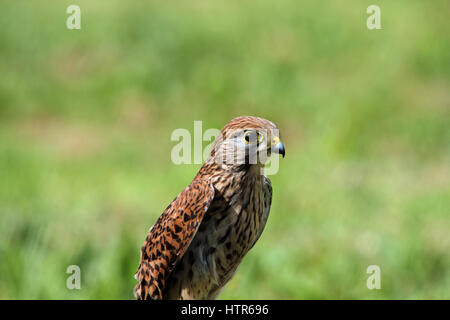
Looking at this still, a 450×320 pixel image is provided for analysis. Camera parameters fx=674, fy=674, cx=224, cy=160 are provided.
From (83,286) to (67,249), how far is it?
2.39ft

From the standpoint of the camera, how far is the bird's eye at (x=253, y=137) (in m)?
3.09

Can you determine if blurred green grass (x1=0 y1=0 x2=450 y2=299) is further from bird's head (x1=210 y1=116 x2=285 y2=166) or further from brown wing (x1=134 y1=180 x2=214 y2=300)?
bird's head (x1=210 y1=116 x2=285 y2=166)

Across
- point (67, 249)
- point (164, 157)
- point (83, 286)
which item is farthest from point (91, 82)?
point (83, 286)

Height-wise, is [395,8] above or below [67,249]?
above

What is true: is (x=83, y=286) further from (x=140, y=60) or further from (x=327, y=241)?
(x=140, y=60)

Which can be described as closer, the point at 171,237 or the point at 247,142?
the point at 247,142

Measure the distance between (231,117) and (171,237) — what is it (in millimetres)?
6277

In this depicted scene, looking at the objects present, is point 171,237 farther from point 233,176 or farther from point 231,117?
point 231,117

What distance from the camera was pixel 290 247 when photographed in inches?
246

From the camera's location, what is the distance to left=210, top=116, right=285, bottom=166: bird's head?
10.0 feet

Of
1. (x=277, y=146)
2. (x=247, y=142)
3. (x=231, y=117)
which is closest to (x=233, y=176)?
(x=247, y=142)

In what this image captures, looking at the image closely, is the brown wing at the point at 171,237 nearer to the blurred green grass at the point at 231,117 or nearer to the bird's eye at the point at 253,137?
the bird's eye at the point at 253,137

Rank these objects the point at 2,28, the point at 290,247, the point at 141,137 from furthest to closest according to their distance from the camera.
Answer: the point at 2,28, the point at 141,137, the point at 290,247

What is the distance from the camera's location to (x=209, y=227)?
342 centimetres
